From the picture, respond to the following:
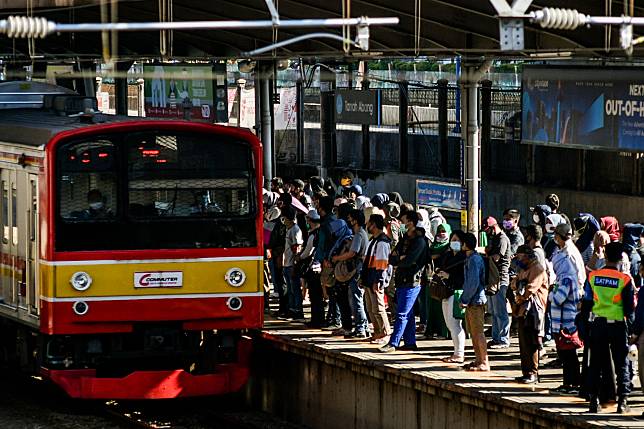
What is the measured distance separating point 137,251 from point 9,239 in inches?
78.9

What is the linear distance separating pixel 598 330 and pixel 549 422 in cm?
88

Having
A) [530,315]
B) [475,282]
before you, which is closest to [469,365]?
[475,282]

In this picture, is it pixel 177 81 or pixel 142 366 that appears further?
pixel 177 81

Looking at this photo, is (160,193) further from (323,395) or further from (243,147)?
(323,395)

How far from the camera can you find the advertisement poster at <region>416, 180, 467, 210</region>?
20.7m

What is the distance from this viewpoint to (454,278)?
49.1 ft

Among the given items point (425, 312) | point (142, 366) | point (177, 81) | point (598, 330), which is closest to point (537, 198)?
point (177, 81)

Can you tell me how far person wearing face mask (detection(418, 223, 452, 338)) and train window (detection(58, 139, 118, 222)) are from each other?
3.37m

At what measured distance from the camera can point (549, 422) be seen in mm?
12477

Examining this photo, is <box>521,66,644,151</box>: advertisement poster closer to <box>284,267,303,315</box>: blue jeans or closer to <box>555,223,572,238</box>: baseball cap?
<box>555,223,572,238</box>: baseball cap

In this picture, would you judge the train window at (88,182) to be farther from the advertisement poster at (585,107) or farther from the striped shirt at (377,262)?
the advertisement poster at (585,107)

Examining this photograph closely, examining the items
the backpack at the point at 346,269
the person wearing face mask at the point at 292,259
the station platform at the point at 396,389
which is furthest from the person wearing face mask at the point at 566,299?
the person wearing face mask at the point at 292,259

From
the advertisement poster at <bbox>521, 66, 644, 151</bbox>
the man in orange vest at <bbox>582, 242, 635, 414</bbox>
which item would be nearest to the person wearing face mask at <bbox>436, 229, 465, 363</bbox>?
the man in orange vest at <bbox>582, 242, 635, 414</bbox>

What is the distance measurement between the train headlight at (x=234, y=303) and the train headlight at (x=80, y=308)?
150 centimetres
